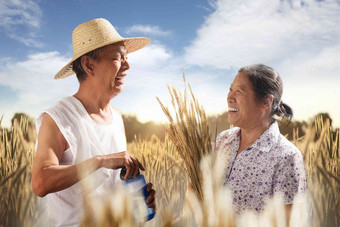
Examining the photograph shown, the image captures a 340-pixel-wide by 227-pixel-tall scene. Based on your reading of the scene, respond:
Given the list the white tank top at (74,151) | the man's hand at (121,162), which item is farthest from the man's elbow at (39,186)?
the man's hand at (121,162)

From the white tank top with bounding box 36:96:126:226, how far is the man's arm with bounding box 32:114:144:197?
9 centimetres

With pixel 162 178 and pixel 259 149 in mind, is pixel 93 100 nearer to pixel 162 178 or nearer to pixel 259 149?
pixel 259 149

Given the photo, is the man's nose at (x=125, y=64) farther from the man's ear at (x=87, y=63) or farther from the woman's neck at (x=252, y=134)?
the woman's neck at (x=252, y=134)

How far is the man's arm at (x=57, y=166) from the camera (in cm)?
152

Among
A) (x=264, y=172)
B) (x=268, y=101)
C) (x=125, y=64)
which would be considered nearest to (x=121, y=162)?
(x=125, y=64)

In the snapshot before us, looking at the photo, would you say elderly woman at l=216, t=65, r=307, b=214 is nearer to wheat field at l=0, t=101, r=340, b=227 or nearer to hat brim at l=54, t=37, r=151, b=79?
wheat field at l=0, t=101, r=340, b=227

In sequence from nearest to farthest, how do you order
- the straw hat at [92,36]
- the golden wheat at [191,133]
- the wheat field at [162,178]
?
the golden wheat at [191,133] → the straw hat at [92,36] → the wheat field at [162,178]

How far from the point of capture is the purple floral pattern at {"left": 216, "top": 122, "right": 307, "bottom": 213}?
1711 millimetres

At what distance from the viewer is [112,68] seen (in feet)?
6.13

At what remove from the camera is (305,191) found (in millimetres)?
1724

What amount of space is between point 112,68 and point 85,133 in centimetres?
39

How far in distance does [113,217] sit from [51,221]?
0.76 metres

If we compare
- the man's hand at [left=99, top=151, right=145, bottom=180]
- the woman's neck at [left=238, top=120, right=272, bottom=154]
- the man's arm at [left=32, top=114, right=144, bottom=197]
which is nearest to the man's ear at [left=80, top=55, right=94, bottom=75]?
the man's arm at [left=32, top=114, right=144, bottom=197]

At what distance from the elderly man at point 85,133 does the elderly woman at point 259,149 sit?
50 cm
